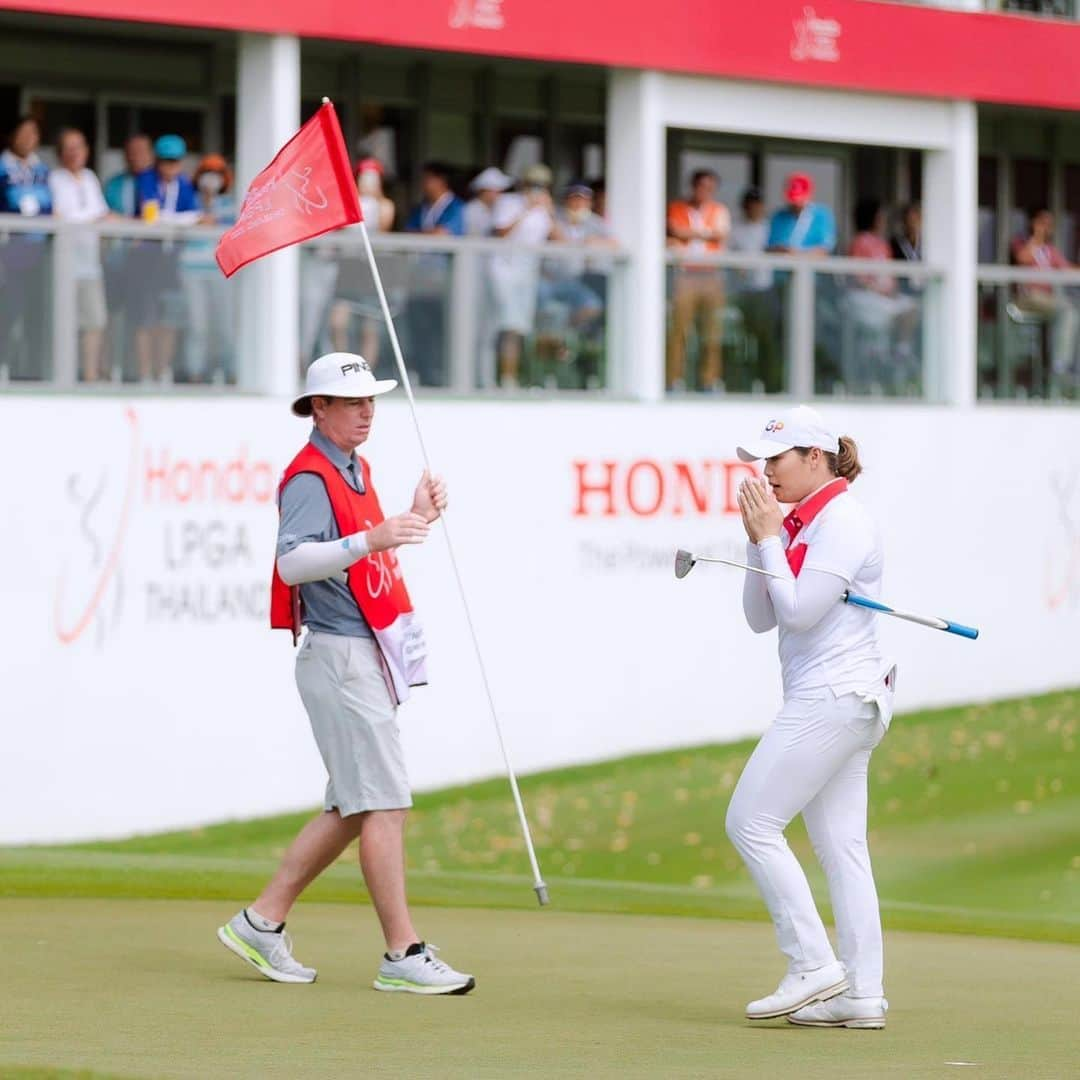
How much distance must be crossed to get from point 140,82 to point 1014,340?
7.34 m

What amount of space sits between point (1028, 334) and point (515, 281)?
18.4ft

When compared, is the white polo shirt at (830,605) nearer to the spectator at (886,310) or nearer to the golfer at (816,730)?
the golfer at (816,730)

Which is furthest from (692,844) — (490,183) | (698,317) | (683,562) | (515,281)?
(683,562)

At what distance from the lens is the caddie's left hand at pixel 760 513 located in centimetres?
794

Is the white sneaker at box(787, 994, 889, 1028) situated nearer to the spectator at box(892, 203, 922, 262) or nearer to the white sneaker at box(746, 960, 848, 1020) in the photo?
the white sneaker at box(746, 960, 848, 1020)

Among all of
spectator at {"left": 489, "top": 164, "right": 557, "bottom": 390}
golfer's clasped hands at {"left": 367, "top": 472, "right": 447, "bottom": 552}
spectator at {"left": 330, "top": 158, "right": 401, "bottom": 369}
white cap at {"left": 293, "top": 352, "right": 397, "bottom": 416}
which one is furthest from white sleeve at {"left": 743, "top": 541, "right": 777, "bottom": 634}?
spectator at {"left": 489, "top": 164, "right": 557, "bottom": 390}

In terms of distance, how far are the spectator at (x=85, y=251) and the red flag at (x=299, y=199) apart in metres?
6.73

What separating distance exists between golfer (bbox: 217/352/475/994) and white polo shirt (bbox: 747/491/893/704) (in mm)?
1237

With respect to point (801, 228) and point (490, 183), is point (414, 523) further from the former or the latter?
point (801, 228)

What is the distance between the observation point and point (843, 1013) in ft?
26.1

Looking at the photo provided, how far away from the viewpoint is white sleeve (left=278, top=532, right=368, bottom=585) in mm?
8359

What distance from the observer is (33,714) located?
53.3 ft

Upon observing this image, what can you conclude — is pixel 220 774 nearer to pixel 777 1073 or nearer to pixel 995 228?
pixel 777 1073

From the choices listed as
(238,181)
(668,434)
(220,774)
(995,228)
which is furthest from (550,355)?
(995,228)
